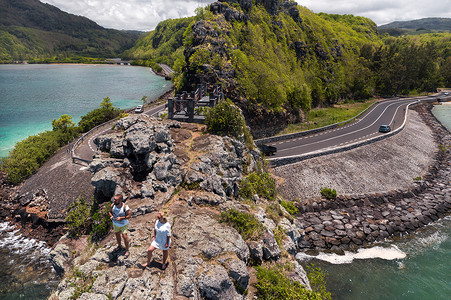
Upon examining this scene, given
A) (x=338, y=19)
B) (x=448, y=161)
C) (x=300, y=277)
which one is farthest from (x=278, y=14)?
(x=338, y=19)

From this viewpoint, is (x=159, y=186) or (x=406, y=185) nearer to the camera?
(x=159, y=186)

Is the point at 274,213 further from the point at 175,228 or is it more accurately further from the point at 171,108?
the point at 171,108

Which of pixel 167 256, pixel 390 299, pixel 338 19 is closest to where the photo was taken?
pixel 167 256

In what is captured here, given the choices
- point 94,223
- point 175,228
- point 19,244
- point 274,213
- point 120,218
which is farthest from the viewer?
point 19,244

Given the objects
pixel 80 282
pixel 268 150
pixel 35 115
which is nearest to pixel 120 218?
pixel 80 282

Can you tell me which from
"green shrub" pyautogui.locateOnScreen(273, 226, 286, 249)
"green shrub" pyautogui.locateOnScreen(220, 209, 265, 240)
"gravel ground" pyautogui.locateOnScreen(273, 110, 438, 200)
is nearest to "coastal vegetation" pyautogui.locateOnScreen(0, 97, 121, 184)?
"gravel ground" pyautogui.locateOnScreen(273, 110, 438, 200)

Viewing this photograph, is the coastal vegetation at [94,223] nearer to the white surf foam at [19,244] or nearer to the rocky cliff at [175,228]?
the rocky cliff at [175,228]

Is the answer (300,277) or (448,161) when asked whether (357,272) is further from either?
(448,161)
